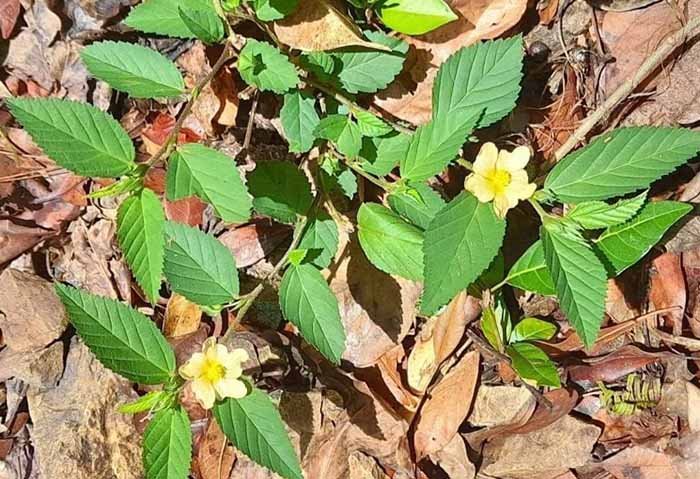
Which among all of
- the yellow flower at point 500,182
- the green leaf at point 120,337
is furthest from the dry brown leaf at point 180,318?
the yellow flower at point 500,182

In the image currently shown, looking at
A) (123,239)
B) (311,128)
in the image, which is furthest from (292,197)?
(123,239)

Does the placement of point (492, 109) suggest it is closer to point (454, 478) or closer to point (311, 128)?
point (311, 128)

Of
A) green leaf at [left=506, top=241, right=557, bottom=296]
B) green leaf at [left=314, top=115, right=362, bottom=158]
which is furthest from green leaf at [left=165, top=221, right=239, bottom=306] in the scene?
green leaf at [left=506, top=241, right=557, bottom=296]

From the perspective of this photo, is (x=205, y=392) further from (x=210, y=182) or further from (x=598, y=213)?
(x=598, y=213)

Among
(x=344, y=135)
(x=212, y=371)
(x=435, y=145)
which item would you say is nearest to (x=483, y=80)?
(x=435, y=145)

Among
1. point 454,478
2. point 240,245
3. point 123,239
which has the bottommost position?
point 454,478
